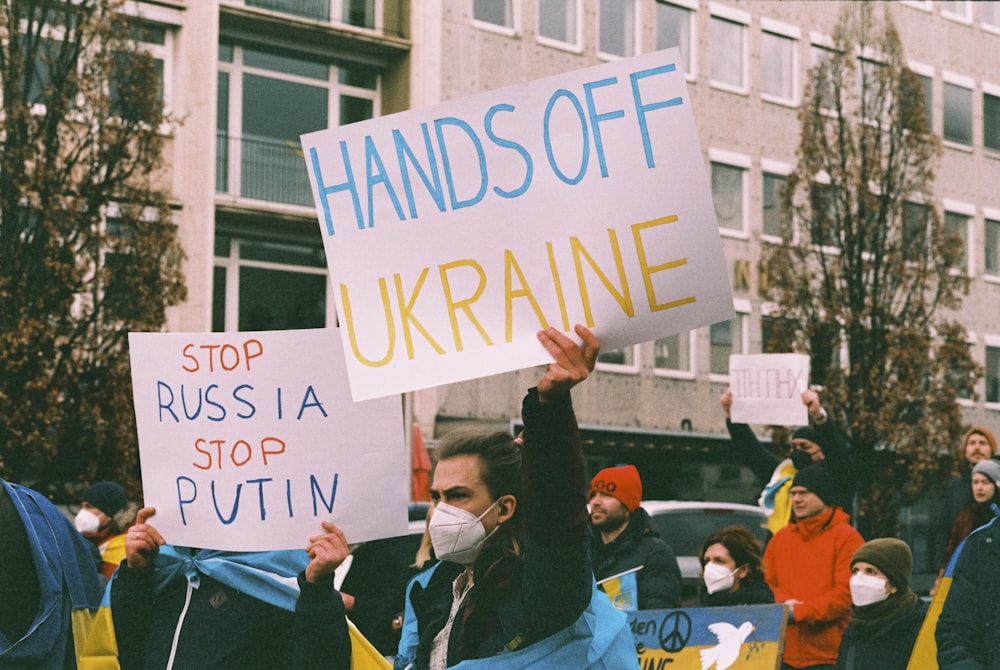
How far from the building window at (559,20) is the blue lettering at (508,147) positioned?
1115 inches

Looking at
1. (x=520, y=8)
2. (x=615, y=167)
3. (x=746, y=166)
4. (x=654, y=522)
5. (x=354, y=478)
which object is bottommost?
(x=654, y=522)

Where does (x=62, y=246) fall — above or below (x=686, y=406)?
above

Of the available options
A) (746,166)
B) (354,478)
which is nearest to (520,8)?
(746,166)

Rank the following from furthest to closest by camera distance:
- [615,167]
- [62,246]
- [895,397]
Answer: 1. [895,397]
2. [62,246]
3. [615,167]

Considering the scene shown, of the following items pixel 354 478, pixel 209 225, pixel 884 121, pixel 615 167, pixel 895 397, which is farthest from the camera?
pixel 884 121

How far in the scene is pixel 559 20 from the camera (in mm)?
31719

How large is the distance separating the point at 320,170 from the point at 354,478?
1068 mm

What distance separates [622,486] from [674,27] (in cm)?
2763

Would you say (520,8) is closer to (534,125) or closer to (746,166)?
(746,166)

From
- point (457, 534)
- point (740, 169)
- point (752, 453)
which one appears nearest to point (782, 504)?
point (752, 453)

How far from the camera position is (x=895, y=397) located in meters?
30.7

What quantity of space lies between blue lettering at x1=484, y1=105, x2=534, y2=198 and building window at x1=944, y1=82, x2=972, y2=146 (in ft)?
123

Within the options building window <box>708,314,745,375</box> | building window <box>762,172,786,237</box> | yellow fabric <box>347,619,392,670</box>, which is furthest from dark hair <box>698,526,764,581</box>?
building window <box>762,172,786,237</box>

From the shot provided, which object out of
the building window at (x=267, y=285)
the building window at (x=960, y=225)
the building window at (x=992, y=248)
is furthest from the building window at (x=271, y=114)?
the building window at (x=992, y=248)
